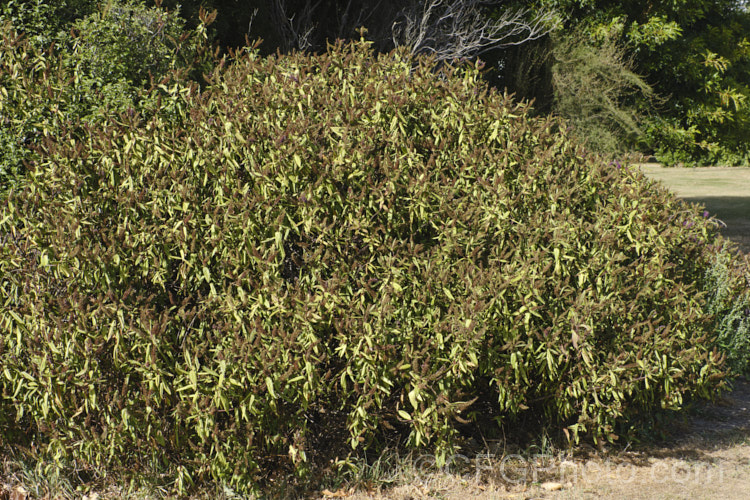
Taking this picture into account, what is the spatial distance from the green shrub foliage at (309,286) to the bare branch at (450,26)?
263 inches

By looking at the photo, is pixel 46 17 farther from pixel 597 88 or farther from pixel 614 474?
pixel 597 88

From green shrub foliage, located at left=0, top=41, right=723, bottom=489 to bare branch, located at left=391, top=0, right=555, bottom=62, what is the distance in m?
6.69

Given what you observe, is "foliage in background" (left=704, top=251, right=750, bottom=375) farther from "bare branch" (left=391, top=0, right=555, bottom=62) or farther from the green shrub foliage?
"bare branch" (left=391, top=0, right=555, bottom=62)

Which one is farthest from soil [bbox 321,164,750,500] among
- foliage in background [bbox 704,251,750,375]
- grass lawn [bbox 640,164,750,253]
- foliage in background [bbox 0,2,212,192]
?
grass lawn [bbox 640,164,750,253]

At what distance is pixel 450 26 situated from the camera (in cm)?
1208

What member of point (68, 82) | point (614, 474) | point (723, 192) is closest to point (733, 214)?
point (723, 192)

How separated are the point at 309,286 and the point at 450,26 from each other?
30.7ft

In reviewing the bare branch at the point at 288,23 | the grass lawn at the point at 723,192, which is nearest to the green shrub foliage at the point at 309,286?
the bare branch at the point at 288,23

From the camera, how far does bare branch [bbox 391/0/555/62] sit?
35.7ft

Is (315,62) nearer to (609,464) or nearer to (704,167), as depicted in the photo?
(609,464)

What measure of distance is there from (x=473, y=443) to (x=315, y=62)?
256cm

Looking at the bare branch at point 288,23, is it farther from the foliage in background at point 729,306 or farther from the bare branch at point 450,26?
the foliage in background at point 729,306

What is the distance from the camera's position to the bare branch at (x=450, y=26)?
1088 centimetres

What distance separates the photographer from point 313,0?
11969 mm
